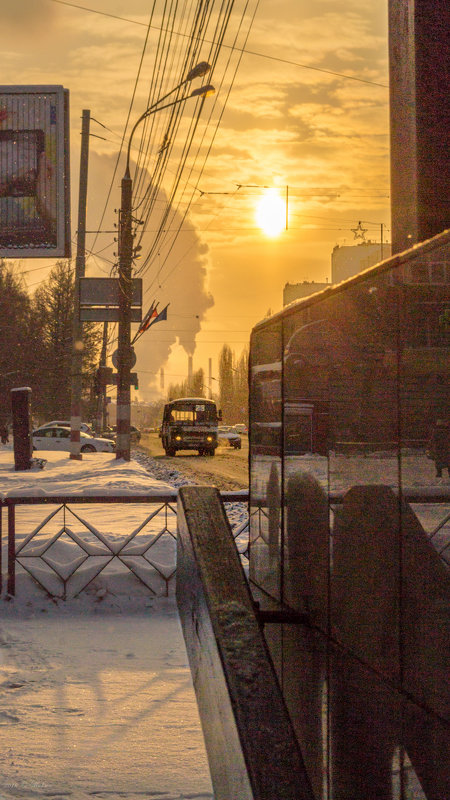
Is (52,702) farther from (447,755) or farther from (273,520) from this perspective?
(447,755)

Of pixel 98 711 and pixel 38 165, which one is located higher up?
pixel 38 165

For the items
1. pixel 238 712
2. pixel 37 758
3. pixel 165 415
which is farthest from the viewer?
pixel 165 415

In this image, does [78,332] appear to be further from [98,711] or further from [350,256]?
[350,256]

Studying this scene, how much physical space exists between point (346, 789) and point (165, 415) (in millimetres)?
43402

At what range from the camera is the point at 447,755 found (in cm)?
211

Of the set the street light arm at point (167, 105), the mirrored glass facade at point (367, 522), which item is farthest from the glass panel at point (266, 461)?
the street light arm at point (167, 105)

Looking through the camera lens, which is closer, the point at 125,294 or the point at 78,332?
the point at 125,294

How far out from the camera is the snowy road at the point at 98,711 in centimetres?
407

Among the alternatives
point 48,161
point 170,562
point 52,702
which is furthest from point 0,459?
point 52,702

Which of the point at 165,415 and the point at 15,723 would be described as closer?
the point at 15,723

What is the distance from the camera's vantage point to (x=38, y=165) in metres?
19.8

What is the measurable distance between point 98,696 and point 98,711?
28cm

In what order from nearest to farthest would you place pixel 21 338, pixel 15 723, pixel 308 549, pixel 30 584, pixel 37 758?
pixel 308 549 → pixel 37 758 → pixel 15 723 → pixel 30 584 → pixel 21 338

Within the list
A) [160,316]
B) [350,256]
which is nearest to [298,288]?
[350,256]
